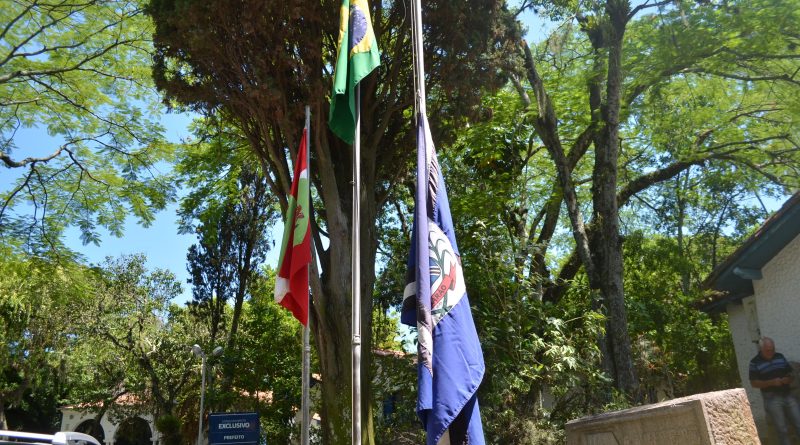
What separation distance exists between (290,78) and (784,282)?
28.4 ft

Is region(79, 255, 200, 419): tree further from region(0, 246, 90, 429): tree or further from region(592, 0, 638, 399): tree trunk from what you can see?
region(592, 0, 638, 399): tree trunk

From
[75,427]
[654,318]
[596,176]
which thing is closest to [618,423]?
[596,176]

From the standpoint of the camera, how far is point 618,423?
499cm

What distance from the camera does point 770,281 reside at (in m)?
10.7

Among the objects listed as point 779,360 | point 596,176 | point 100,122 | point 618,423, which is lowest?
point 618,423

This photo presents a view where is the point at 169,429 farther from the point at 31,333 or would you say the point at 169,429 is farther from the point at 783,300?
the point at 783,300

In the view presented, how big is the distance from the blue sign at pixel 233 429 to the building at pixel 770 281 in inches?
441

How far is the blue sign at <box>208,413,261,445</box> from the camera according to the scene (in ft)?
51.5

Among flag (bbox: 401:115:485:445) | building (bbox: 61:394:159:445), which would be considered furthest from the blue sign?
building (bbox: 61:394:159:445)

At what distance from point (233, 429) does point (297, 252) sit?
10830mm

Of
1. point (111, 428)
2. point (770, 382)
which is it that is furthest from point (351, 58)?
point (111, 428)

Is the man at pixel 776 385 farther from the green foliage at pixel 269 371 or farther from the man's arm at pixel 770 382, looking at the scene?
the green foliage at pixel 269 371

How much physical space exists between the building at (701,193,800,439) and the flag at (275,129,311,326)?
25.3 feet

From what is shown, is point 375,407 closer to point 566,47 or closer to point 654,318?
point 566,47
